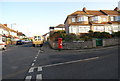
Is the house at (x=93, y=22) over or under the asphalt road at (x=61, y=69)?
over

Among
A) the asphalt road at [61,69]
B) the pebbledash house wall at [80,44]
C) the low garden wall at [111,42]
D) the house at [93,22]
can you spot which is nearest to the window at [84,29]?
the house at [93,22]

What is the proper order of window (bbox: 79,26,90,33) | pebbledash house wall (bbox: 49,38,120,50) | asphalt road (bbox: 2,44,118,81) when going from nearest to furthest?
asphalt road (bbox: 2,44,118,81)
pebbledash house wall (bbox: 49,38,120,50)
window (bbox: 79,26,90,33)

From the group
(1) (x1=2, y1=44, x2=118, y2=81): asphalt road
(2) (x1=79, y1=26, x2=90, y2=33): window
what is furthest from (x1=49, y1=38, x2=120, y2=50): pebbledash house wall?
(2) (x1=79, y1=26, x2=90, y2=33): window

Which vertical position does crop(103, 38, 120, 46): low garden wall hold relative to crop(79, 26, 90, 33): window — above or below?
below

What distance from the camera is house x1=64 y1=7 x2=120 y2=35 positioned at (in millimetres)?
39156

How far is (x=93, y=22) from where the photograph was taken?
42.1 meters

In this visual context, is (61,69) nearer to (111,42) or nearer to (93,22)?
(111,42)

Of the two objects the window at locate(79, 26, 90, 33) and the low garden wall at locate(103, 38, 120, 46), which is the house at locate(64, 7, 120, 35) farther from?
the low garden wall at locate(103, 38, 120, 46)

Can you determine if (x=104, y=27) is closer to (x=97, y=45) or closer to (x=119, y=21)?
(x=119, y=21)

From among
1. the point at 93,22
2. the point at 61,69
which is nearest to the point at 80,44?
the point at 61,69

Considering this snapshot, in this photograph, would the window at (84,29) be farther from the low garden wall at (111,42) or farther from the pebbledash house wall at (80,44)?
the pebbledash house wall at (80,44)

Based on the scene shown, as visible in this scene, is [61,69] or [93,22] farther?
[93,22]

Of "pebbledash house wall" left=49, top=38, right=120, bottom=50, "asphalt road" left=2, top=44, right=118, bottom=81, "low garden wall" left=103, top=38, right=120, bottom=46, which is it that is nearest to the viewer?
"asphalt road" left=2, top=44, right=118, bottom=81

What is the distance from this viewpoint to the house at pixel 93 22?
39.2 meters
